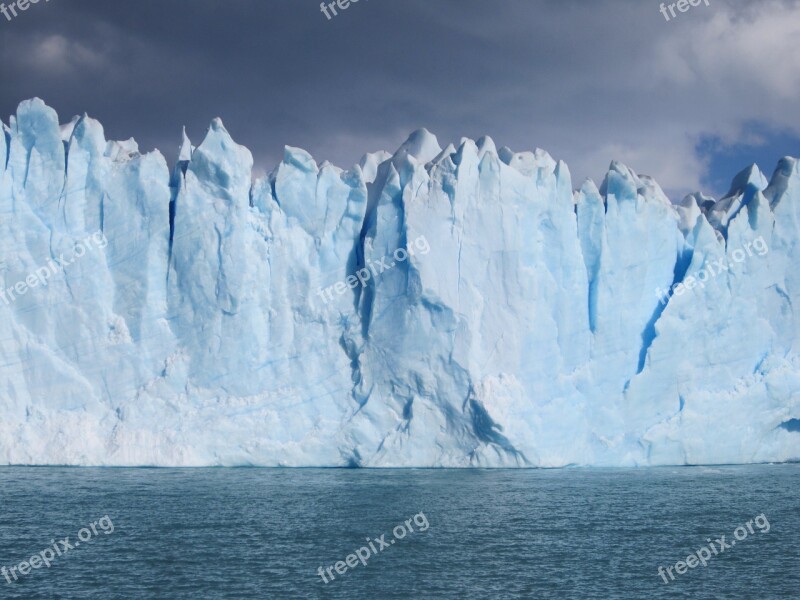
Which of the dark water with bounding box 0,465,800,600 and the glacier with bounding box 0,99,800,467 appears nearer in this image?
the dark water with bounding box 0,465,800,600

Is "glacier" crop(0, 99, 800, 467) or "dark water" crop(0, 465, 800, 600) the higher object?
"glacier" crop(0, 99, 800, 467)

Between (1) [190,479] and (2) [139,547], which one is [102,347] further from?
(2) [139,547]

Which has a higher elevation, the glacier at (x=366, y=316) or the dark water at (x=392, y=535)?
the glacier at (x=366, y=316)

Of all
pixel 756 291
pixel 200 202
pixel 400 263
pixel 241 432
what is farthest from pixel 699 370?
pixel 200 202

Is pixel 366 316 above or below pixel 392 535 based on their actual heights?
above

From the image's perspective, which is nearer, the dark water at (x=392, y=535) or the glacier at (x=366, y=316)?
the dark water at (x=392, y=535)
